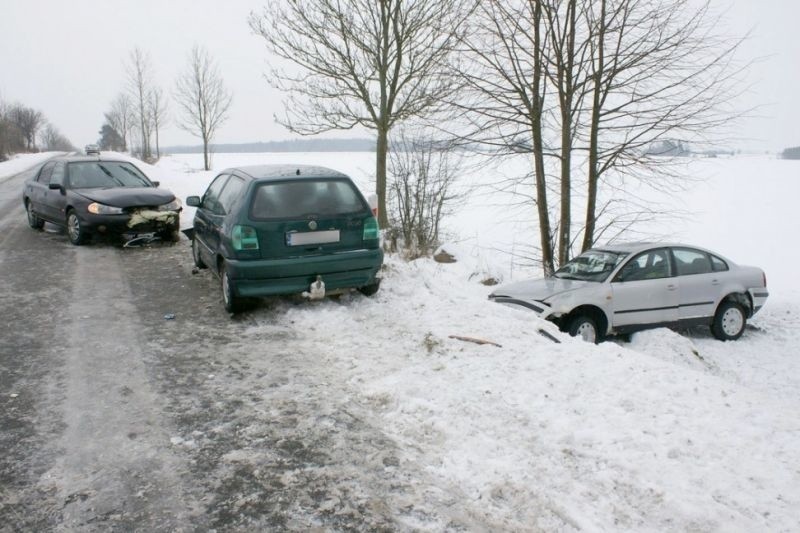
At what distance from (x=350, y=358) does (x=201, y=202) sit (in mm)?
4156

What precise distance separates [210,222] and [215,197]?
1.49 feet

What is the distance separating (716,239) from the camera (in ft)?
78.6

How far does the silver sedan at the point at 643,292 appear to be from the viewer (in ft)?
25.4

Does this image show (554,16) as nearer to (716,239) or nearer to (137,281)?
(137,281)

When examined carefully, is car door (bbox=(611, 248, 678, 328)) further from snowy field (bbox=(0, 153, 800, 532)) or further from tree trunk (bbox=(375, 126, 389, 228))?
tree trunk (bbox=(375, 126, 389, 228))

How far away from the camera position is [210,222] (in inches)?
271

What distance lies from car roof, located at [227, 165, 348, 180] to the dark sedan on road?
4135 mm

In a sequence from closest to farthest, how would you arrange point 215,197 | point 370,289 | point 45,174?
point 370,289 → point 215,197 → point 45,174

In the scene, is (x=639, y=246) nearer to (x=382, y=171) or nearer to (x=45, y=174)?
(x=382, y=171)

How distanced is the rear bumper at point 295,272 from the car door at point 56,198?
21.4 ft

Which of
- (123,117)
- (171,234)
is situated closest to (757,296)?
(171,234)

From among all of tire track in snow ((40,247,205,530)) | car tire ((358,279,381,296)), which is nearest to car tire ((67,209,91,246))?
tire track in snow ((40,247,205,530))

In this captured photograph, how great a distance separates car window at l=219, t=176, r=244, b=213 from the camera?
623 cm

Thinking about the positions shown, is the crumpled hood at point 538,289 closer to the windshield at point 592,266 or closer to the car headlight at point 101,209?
the windshield at point 592,266
